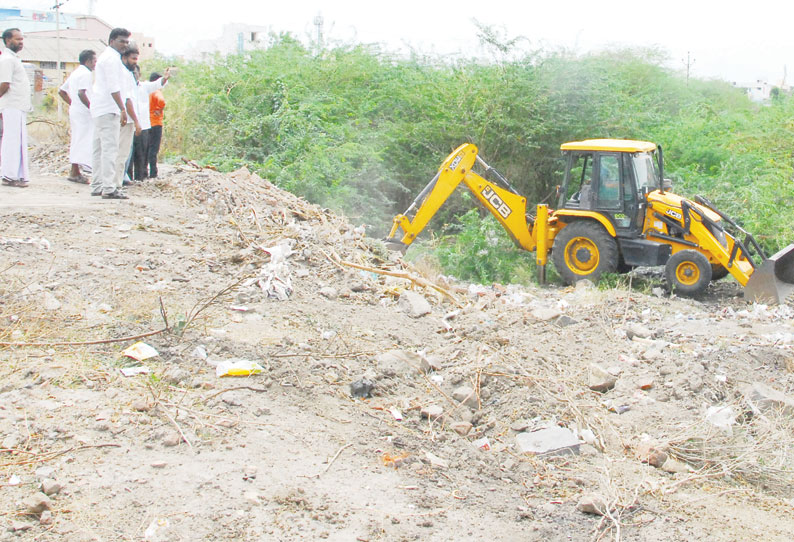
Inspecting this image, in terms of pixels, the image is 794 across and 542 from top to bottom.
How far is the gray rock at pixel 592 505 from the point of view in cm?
374

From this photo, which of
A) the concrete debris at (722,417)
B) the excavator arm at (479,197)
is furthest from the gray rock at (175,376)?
the excavator arm at (479,197)

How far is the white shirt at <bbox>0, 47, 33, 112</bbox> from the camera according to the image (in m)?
8.09

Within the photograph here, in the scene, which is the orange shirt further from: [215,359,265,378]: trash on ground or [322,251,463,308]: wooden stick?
[215,359,265,378]: trash on ground

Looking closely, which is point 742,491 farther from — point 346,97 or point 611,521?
point 346,97

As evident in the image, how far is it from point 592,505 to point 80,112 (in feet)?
25.5

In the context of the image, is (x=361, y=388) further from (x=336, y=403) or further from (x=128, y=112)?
(x=128, y=112)

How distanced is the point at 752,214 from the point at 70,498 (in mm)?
11175

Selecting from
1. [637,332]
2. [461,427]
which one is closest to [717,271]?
[637,332]

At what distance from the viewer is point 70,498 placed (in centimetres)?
328

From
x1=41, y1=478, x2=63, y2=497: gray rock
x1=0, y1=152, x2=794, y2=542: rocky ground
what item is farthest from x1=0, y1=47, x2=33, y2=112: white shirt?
x1=41, y1=478, x2=63, y2=497: gray rock

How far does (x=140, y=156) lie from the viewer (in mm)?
9523

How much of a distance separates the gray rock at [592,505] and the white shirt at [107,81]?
613 cm

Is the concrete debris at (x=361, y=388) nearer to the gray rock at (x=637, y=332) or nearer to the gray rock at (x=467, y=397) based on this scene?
the gray rock at (x=467, y=397)

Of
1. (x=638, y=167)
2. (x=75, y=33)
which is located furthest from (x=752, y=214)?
(x=75, y=33)
